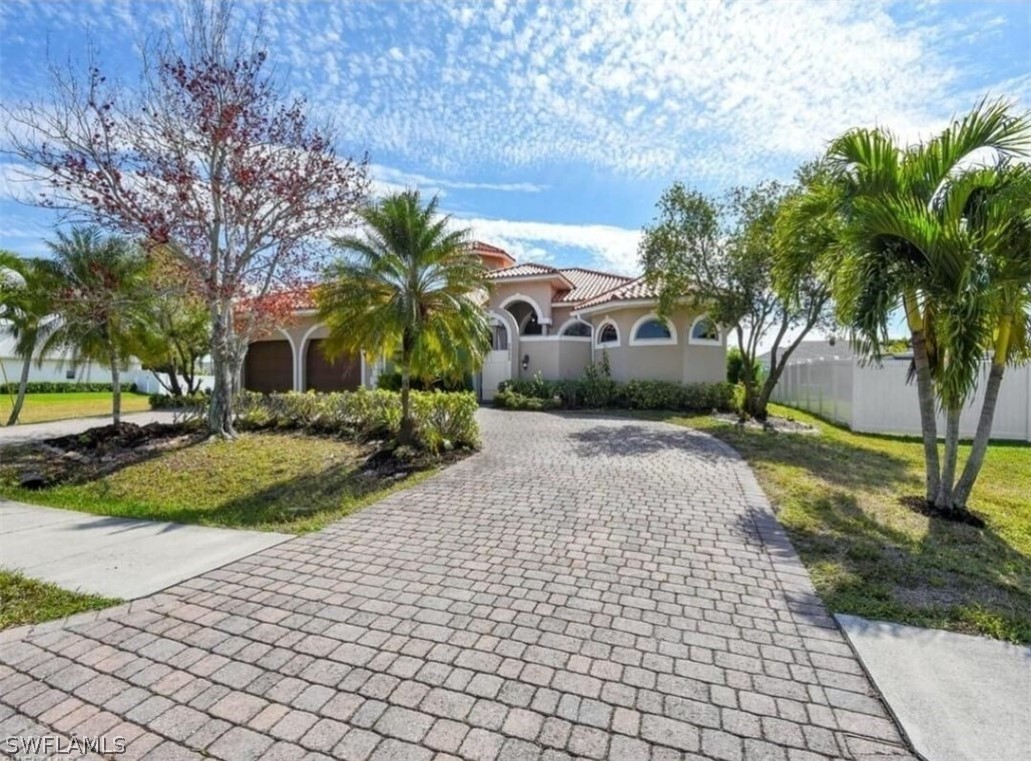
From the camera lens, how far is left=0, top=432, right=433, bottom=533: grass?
7883 millimetres

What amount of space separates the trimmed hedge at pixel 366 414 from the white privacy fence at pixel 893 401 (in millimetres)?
10695

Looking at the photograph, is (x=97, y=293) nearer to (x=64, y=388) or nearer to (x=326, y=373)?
(x=326, y=373)

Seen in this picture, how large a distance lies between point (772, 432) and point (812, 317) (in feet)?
15.6

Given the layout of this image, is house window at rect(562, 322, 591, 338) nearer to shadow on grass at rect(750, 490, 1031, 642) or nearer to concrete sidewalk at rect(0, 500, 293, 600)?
shadow on grass at rect(750, 490, 1031, 642)

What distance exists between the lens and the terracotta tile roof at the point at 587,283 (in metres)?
24.6

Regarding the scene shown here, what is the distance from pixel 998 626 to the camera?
4.25m

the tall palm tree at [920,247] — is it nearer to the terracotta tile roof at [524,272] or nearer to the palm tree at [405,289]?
the palm tree at [405,289]

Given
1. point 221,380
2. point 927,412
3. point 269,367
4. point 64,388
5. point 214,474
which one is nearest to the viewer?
point 927,412

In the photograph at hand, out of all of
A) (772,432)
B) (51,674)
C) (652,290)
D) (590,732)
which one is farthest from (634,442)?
(51,674)

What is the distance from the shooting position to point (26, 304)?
52.6 feet

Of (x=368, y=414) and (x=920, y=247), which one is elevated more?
(x=920, y=247)

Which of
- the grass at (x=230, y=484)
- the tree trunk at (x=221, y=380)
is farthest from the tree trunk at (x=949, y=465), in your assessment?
the tree trunk at (x=221, y=380)

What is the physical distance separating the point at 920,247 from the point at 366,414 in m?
11.6

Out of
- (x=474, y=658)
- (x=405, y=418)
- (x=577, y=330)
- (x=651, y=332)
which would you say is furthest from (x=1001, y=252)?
(x=577, y=330)
